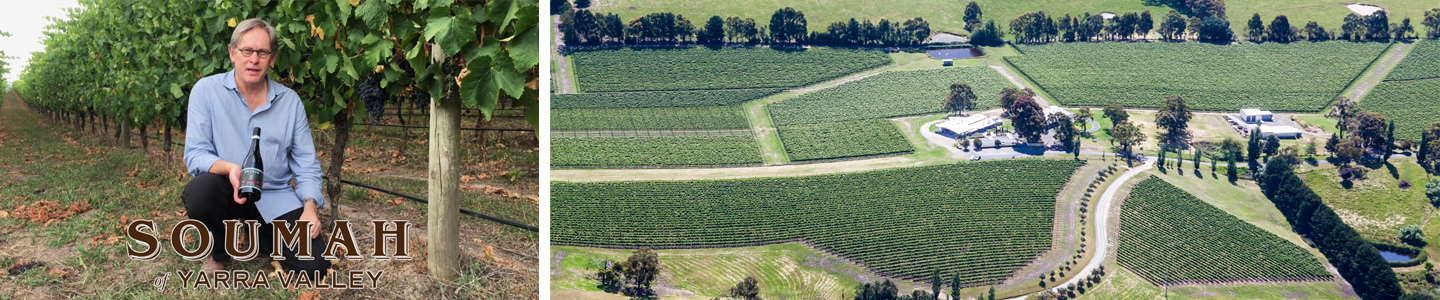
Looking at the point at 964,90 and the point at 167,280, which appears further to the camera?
the point at 964,90

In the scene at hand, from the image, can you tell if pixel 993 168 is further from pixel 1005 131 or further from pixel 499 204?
pixel 499 204

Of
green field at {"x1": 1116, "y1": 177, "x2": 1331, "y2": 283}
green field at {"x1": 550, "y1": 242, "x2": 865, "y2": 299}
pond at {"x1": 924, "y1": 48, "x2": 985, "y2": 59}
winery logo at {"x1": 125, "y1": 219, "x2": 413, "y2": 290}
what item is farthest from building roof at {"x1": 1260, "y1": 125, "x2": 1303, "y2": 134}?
winery logo at {"x1": 125, "y1": 219, "x2": 413, "y2": 290}

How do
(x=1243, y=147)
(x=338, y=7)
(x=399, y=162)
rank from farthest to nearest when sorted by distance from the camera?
(x=1243, y=147) < (x=399, y=162) < (x=338, y=7)

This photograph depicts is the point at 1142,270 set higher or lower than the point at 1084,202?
lower

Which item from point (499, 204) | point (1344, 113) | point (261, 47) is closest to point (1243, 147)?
point (1344, 113)

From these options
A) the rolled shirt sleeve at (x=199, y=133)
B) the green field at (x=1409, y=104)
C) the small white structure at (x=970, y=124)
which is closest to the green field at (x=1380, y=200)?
the green field at (x=1409, y=104)

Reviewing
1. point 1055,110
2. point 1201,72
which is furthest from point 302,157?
point 1201,72

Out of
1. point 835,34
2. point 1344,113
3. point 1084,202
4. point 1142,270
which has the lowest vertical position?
point 1142,270

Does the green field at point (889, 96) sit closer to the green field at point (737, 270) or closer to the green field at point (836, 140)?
the green field at point (836, 140)
